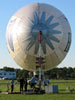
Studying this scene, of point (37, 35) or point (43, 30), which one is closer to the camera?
point (43, 30)

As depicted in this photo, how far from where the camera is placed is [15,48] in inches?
1086

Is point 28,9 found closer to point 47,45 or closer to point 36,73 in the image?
point 47,45

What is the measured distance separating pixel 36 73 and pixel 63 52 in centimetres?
327

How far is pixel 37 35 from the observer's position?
25578 millimetres

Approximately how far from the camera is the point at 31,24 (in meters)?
25.8

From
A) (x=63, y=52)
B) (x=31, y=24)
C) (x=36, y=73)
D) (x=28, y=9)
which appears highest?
(x=28, y=9)

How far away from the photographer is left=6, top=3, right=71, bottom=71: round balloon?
2578cm

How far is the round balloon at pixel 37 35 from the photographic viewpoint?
84.6 feet

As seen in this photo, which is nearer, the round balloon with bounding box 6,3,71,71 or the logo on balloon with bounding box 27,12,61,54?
the logo on balloon with bounding box 27,12,61,54

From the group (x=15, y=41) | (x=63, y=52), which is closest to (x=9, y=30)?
(x=15, y=41)

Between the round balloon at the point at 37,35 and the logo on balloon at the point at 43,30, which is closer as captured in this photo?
the logo on balloon at the point at 43,30

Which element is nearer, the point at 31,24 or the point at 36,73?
the point at 31,24

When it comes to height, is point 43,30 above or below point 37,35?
above

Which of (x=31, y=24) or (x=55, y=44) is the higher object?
(x=31, y=24)
